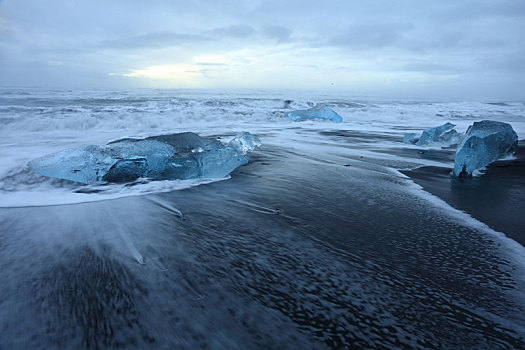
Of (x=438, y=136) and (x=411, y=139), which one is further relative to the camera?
(x=411, y=139)

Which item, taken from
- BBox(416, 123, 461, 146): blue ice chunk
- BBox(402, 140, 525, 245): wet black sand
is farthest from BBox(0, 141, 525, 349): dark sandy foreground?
BBox(416, 123, 461, 146): blue ice chunk

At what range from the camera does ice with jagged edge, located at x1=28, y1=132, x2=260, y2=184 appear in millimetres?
3215

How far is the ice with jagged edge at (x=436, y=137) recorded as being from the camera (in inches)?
258

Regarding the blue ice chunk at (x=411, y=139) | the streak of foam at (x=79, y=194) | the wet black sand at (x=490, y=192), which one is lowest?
the streak of foam at (x=79, y=194)

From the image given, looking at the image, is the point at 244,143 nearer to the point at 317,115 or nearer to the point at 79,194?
the point at 79,194

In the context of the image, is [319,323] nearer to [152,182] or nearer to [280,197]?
[280,197]

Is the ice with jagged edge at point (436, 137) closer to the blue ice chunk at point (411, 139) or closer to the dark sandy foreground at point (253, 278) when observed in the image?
the blue ice chunk at point (411, 139)

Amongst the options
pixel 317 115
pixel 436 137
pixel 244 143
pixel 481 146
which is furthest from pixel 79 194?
pixel 317 115

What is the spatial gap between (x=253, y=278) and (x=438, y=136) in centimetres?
685

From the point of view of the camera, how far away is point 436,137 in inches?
264

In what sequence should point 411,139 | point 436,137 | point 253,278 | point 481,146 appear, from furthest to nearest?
point 411,139
point 436,137
point 481,146
point 253,278

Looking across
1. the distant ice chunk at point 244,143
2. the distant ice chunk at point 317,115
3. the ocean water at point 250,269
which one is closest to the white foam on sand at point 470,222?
the ocean water at point 250,269

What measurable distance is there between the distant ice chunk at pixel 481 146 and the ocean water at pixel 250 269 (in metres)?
1.25

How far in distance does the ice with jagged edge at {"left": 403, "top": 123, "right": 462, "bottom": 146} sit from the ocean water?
4.01m
